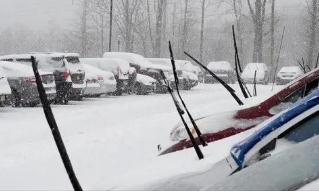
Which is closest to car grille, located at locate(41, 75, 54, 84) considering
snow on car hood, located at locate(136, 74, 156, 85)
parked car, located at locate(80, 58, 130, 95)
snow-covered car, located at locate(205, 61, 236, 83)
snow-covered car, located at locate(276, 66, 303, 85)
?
parked car, located at locate(80, 58, 130, 95)

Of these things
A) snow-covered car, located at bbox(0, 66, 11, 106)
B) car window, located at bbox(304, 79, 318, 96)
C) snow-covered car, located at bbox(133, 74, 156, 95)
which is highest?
car window, located at bbox(304, 79, 318, 96)

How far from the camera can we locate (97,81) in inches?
765

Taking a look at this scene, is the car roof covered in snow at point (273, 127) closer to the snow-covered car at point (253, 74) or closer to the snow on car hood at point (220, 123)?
the snow on car hood at point (220, 123)

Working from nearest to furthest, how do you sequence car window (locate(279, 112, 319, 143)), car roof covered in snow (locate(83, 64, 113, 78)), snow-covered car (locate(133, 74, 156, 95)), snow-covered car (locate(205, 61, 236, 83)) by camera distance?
car window (locate(279, 112, 319, 143)) → car roof covered in snow (locate(83, 64, 113, 78)) → snow-covered car (locate(133, 74, 156, 95)) → snow-covered car (locate(205, 61, 236, 83))

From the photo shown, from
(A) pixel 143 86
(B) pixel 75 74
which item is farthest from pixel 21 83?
(A) pixel 143 86

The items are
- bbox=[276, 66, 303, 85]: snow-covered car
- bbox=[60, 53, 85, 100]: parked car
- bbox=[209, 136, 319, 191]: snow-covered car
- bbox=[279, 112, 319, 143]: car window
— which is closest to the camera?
bbox=[209, 136, 319, 191]: snow-covered car

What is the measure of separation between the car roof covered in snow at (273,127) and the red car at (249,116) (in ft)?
7.59

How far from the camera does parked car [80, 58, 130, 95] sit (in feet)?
70.3

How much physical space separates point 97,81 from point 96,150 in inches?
396

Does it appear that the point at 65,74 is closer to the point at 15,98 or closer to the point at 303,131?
the point at 15,98

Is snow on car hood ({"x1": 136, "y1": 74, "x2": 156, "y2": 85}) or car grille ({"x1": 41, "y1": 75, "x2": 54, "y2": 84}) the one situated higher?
car grille ({"x1": 41, "y1": 75, "x2": 54, "y2": 84})

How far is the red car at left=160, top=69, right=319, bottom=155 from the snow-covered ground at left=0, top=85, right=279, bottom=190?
689 millimetres

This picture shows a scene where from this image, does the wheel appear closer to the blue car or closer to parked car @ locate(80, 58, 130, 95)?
parked car @ locate(80, 58, 130, 95)

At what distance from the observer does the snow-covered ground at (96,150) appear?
14.1ft
